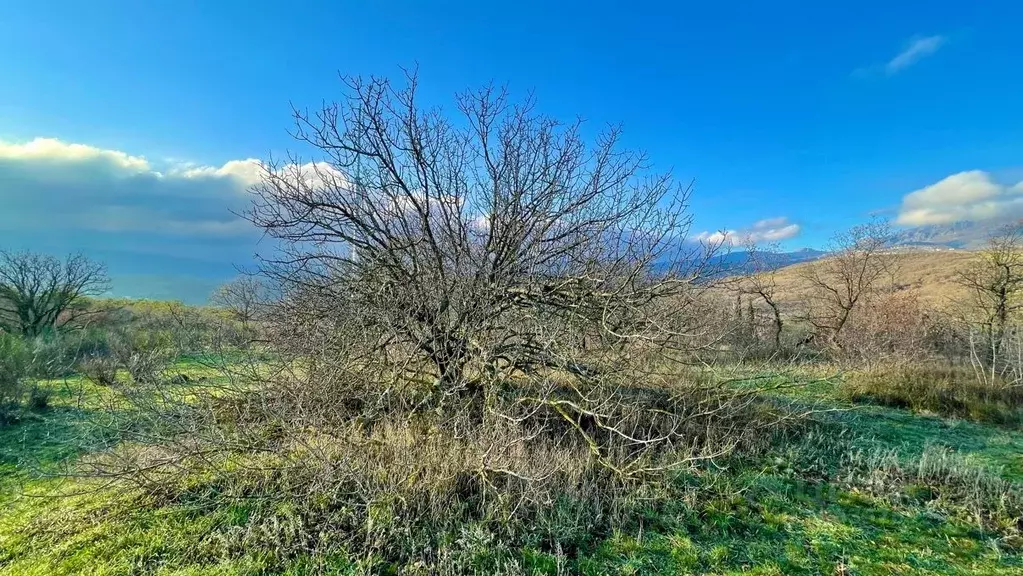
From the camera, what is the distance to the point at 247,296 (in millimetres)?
6418

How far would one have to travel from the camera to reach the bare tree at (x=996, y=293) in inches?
489

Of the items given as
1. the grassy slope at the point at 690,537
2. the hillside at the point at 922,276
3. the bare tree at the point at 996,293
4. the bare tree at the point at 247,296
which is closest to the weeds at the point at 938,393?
the bare tree at the point at 996,293

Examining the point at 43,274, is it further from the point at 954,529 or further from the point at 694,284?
the point at 954,529

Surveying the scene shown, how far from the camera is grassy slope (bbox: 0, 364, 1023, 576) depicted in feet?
11.7

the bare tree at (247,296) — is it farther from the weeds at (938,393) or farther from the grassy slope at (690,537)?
the weeds at (938,393)

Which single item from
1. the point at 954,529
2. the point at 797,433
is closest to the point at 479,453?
the point at 954,529

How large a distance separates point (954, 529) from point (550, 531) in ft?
13.6

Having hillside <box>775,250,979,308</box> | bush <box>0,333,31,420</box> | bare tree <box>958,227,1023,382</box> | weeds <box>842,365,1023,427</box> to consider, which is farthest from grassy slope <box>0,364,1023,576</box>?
hillside <box>775,250,979,308</box>

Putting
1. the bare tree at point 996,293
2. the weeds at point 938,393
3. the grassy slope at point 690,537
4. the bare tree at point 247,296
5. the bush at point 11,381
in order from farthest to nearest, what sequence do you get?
the bare tree at point 996,293
the weeds at point 938,393
the bush at point 11,381
the bare tree at point 247,296
the grassy slope at point 690,537

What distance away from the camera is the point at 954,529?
14.2ft

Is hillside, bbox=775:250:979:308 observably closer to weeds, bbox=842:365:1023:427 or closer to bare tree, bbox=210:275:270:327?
weeds, bbox=842:365:1023:427

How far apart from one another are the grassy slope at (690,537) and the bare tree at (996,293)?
39.0ft

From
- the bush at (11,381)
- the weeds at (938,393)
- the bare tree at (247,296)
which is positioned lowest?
the weeds at (938,393)

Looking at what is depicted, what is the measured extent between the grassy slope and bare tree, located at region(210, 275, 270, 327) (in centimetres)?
215
